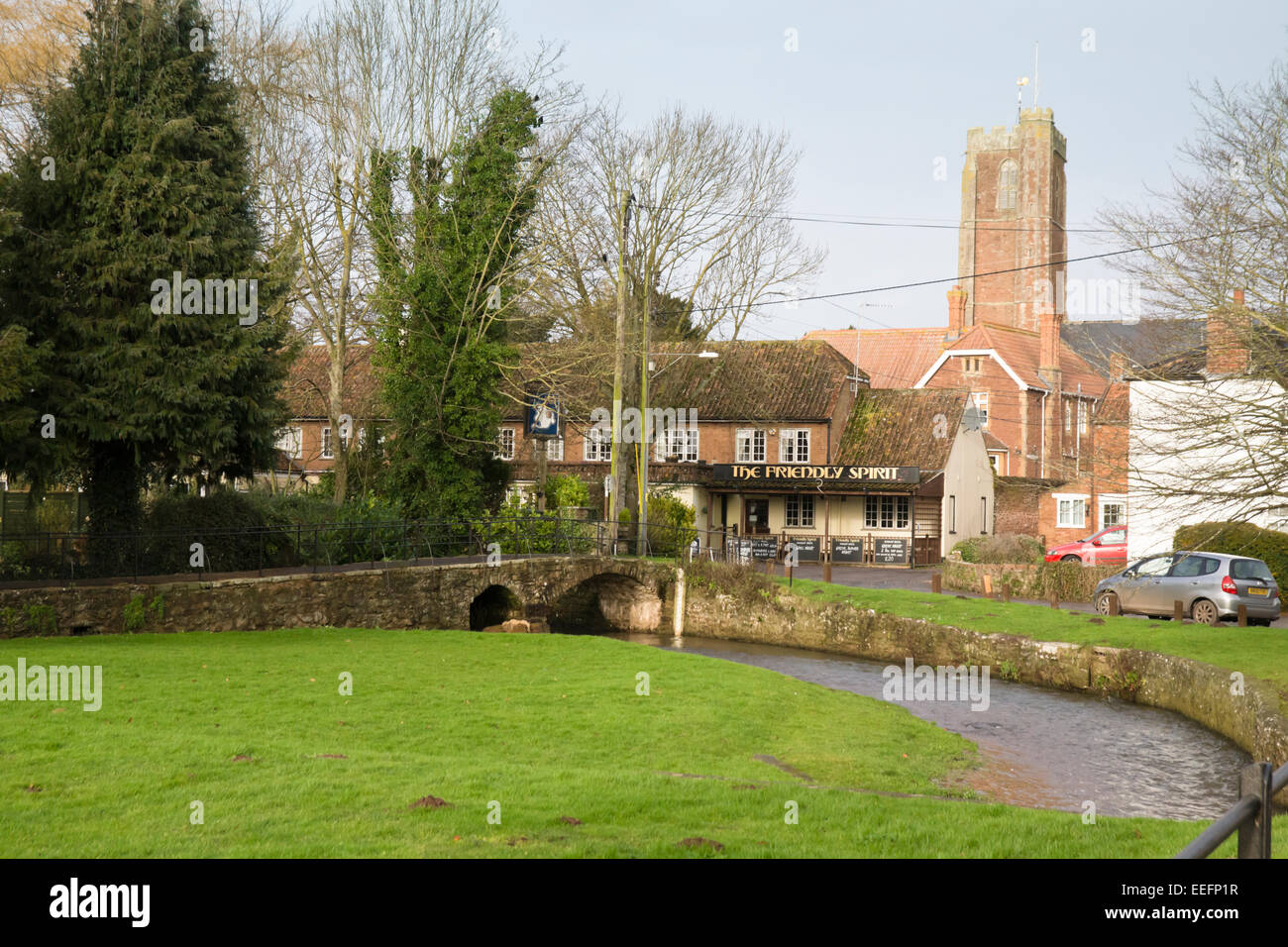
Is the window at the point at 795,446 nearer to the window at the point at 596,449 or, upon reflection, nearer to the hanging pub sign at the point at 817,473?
the hanging pub sign at the point at 817,473

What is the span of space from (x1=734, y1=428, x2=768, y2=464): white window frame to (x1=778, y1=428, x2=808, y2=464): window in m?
0.89

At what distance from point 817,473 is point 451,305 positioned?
1916cm

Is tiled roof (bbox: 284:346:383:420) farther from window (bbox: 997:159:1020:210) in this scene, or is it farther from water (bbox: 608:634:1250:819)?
window (bbox: 997:159:1020:210)

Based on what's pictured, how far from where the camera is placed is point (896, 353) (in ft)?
274

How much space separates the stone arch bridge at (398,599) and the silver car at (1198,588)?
1194cm

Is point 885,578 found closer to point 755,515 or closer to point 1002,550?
point 1002,550

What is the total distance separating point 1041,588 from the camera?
109 feet

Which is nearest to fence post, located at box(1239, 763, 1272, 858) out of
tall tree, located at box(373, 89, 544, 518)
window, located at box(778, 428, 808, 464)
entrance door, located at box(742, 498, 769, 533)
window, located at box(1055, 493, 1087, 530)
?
tall tree, located at box(373, 89, 544, 518)

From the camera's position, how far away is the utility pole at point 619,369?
33.7 m

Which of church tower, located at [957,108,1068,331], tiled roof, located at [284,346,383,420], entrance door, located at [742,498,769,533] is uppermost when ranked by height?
church tower, located at [957,108,1068,331]

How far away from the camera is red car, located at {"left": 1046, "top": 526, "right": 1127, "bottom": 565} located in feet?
128

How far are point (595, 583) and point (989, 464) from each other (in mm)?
25486

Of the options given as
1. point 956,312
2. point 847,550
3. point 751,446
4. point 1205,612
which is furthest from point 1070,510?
point 956,312
